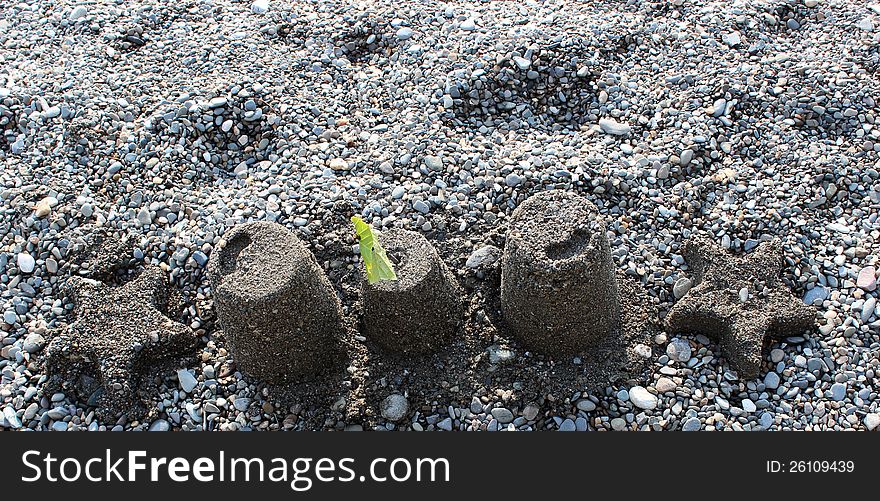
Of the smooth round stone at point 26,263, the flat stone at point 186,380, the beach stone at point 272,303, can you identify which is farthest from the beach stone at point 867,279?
the smooth round stone at point 26,263

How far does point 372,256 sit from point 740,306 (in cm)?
140

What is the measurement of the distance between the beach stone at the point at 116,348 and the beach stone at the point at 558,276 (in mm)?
1282

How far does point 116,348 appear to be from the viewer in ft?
10.5

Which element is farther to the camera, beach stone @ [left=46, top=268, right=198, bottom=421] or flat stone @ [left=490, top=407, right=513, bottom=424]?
beach stone @ [left=46, top=268, right=198, bottom=421]

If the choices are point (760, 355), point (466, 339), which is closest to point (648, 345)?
point (760, 355)

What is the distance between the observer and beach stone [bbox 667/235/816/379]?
310 centimetres

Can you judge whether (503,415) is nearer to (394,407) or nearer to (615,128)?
(394,407)

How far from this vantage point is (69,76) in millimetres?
4355

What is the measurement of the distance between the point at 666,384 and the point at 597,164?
1038 mm

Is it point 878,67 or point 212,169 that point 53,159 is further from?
point 878,67

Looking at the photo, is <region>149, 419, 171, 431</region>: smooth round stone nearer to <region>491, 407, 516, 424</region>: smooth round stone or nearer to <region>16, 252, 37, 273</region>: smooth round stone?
<region>16, 252, 37, 273</region>: smooth round stone

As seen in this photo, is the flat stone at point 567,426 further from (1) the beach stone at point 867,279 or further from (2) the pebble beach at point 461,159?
(1) the beach stone at point 867,279

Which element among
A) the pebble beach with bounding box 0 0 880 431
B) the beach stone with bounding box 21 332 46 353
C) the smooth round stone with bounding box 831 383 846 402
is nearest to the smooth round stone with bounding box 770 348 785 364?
the pebble beach with bounding box 0 0 880 431

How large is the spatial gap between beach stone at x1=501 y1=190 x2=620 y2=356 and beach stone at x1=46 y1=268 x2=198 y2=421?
1282mm
